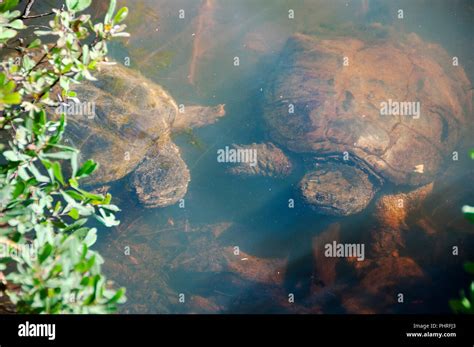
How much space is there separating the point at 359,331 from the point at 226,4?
272 inches

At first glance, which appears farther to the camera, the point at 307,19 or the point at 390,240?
the point at 307,19

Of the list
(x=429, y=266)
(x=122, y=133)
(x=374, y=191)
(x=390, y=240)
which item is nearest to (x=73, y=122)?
(x=122, y=133)

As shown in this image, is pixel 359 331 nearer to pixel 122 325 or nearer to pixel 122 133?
pixel 122 325

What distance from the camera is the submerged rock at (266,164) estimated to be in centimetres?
577

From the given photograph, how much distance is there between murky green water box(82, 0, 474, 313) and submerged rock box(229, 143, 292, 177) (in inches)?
7.4

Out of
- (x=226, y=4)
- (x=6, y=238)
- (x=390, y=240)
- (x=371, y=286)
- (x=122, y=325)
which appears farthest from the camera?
(x=226, y=4)

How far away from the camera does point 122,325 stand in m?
1.45

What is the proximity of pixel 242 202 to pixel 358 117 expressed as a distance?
2412 mm

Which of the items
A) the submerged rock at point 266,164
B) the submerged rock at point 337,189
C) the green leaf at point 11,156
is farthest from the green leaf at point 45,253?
the submerged rock at point 266,164

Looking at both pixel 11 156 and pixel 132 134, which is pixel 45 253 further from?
pixel 132 134

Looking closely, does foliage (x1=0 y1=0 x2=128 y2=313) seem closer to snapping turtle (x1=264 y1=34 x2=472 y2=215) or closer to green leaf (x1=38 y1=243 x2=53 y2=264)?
green leaf (x1=38 y1=243 x2=53 y2=264)

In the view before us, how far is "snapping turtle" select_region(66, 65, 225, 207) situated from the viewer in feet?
15.4

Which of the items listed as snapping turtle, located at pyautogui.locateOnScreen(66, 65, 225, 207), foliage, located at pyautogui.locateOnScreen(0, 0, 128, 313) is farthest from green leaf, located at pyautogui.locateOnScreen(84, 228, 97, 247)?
snapping turtle, located at pyautogui.locateOnScreen(66, 65, 225, 207)

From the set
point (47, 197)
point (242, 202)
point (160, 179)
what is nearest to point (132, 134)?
point (160, 179)
